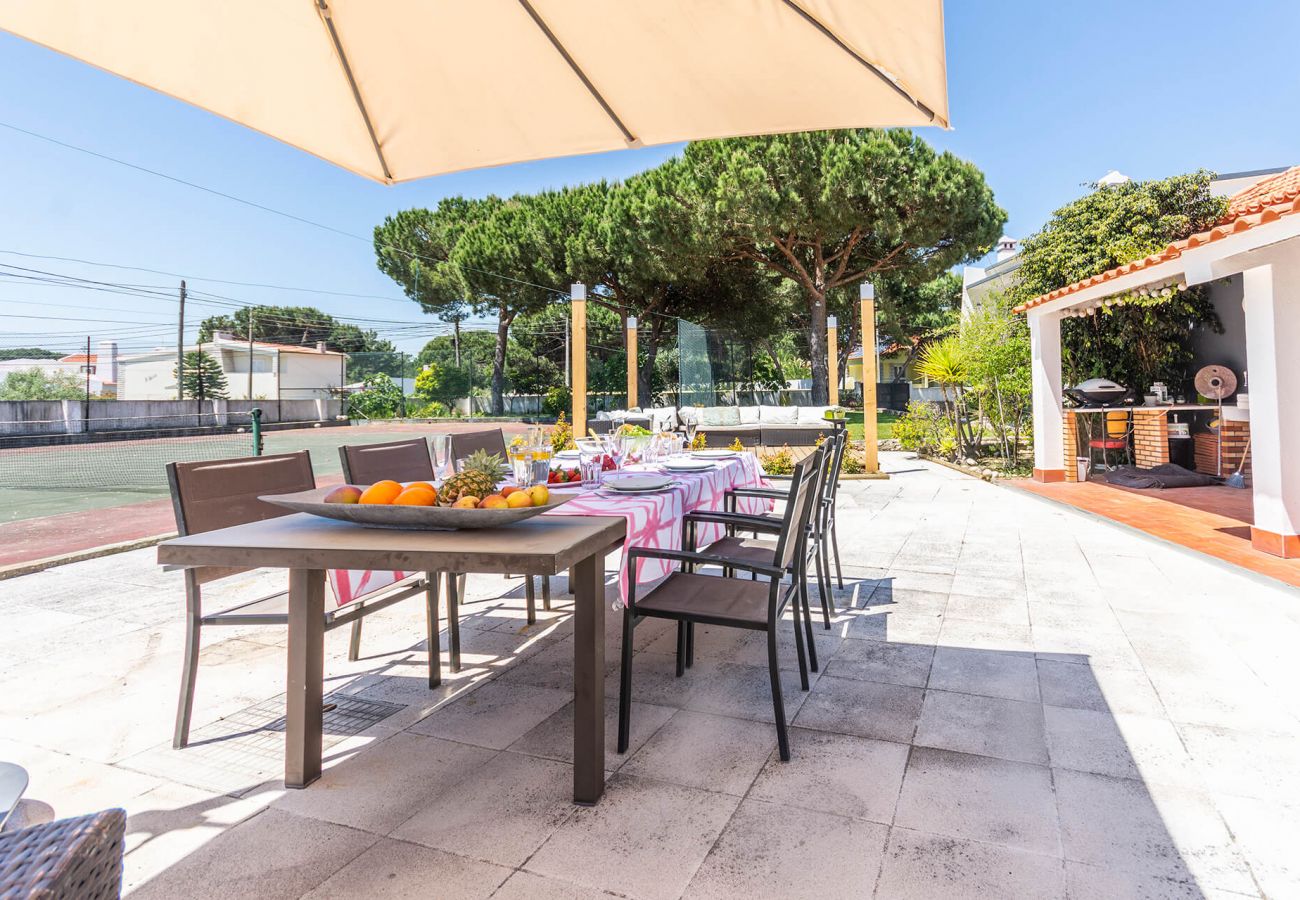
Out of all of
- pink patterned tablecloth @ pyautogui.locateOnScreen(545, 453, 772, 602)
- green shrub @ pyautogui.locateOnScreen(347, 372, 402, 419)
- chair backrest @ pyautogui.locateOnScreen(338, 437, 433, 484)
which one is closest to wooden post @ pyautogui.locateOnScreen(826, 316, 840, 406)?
pink patterned tablecloth @ pyautogui.locateOnScreen(545, 453, 772, 602)

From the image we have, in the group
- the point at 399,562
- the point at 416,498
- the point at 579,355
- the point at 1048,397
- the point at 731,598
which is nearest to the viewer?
the point at 399,562

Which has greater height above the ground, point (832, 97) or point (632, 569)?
point (832, 97)

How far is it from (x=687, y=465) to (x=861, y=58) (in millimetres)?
1644

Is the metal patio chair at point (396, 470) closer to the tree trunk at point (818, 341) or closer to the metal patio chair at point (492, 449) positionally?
the metal patio chair at point (492, 449)

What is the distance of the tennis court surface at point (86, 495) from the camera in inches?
206

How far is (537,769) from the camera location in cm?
189

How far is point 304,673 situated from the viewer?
177 cm

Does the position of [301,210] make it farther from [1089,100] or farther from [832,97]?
[832,97]

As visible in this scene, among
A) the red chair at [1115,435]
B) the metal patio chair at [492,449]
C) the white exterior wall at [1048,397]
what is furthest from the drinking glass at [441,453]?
the red chair at [1115,435]

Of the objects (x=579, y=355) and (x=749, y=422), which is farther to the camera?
(x=749, y=422)

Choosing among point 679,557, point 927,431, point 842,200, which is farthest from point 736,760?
point 842,200

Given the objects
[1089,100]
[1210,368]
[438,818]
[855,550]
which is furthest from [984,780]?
[1089,100]

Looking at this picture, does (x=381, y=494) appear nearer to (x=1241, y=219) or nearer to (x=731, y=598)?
(x=731, y=598)

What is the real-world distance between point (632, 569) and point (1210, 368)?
832 cm
